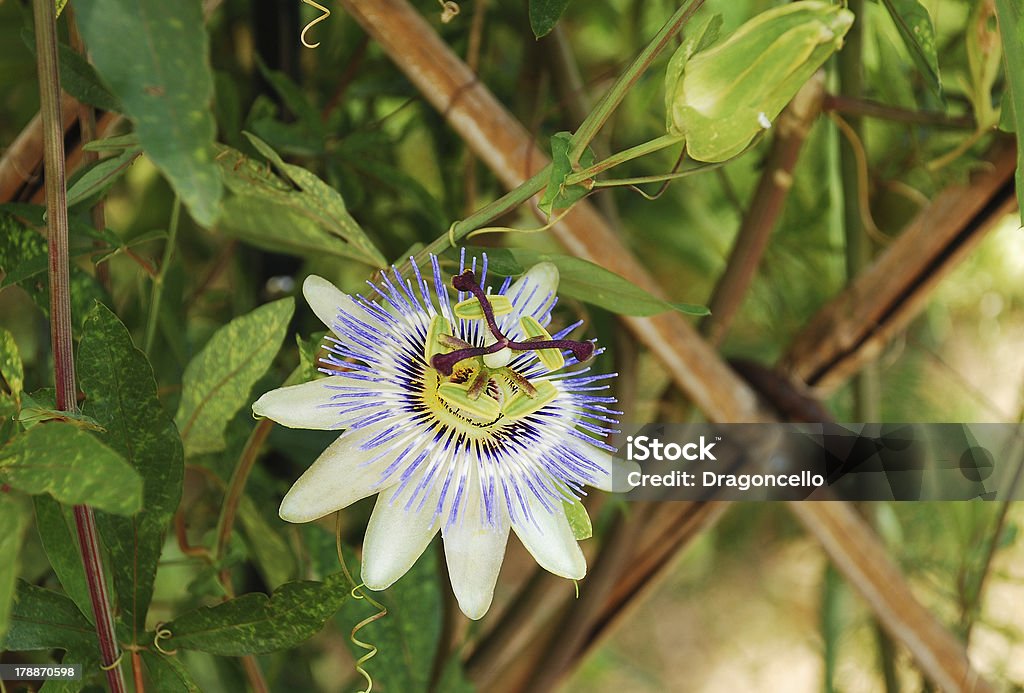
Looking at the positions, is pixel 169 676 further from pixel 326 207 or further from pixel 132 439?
pixel 326 207

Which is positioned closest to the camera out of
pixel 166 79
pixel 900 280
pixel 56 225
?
pixel 166 79

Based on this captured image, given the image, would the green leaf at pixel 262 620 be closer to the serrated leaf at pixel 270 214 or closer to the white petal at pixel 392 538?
the white petal at pixel 392 538

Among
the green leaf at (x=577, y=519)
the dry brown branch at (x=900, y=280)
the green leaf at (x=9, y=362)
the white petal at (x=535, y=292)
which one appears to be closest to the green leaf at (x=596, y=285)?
the white petal at (x=535, y=292)

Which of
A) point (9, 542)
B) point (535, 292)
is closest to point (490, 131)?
point (535, 292)

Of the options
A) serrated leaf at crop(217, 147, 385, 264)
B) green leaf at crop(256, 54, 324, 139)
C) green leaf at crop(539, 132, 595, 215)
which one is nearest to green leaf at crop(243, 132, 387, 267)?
serrated leaf at crop(217, 147, 385, 264)

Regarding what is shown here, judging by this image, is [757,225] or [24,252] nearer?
[24,252]
